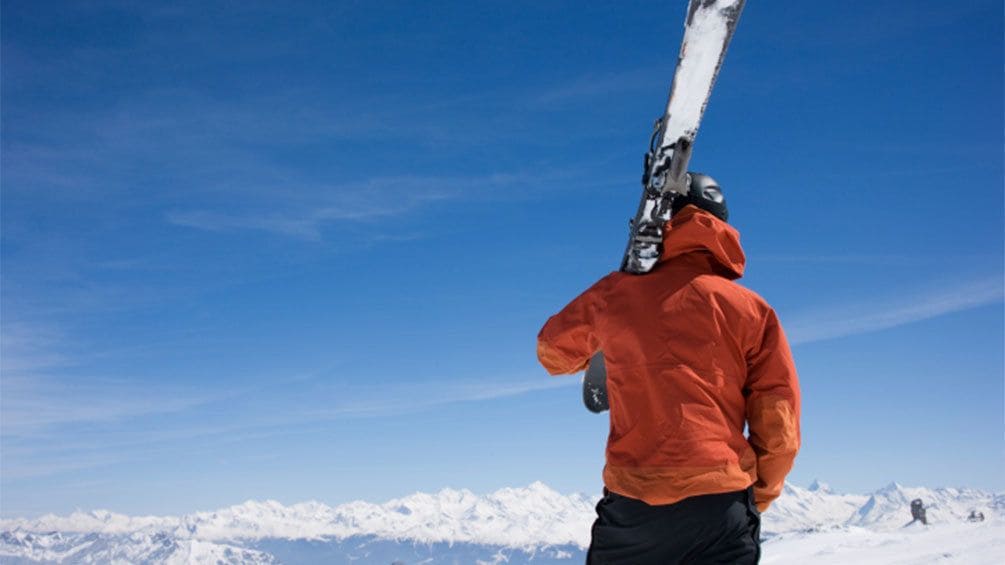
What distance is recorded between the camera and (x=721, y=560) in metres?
3.29

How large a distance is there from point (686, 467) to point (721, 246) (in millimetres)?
1130

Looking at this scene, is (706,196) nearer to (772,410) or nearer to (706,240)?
(706,240)

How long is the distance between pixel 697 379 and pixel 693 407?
13cm

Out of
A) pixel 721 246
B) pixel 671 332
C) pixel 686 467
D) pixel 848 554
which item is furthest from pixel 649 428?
pixel 848 554

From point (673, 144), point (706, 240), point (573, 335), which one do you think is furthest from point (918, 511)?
point (706, 240)

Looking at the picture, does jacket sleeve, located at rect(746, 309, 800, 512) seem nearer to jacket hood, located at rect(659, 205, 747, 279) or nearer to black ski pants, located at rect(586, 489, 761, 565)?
black ski pants, located at rect(586, 489, 761, 565)

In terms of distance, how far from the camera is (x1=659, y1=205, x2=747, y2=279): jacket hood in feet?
11.9

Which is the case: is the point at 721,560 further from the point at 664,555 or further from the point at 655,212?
the point at 655,212

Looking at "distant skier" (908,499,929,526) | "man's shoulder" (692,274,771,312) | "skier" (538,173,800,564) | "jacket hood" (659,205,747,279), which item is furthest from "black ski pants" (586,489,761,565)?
"distant skier" (908,499,929,526)

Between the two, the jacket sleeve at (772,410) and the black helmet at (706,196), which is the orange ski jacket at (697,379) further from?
the black helmet at (706,196)

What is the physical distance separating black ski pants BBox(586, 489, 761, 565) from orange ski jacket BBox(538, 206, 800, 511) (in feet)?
0.19

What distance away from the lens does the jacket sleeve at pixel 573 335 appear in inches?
155

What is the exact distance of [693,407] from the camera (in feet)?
11.0

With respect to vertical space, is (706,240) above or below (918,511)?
above
